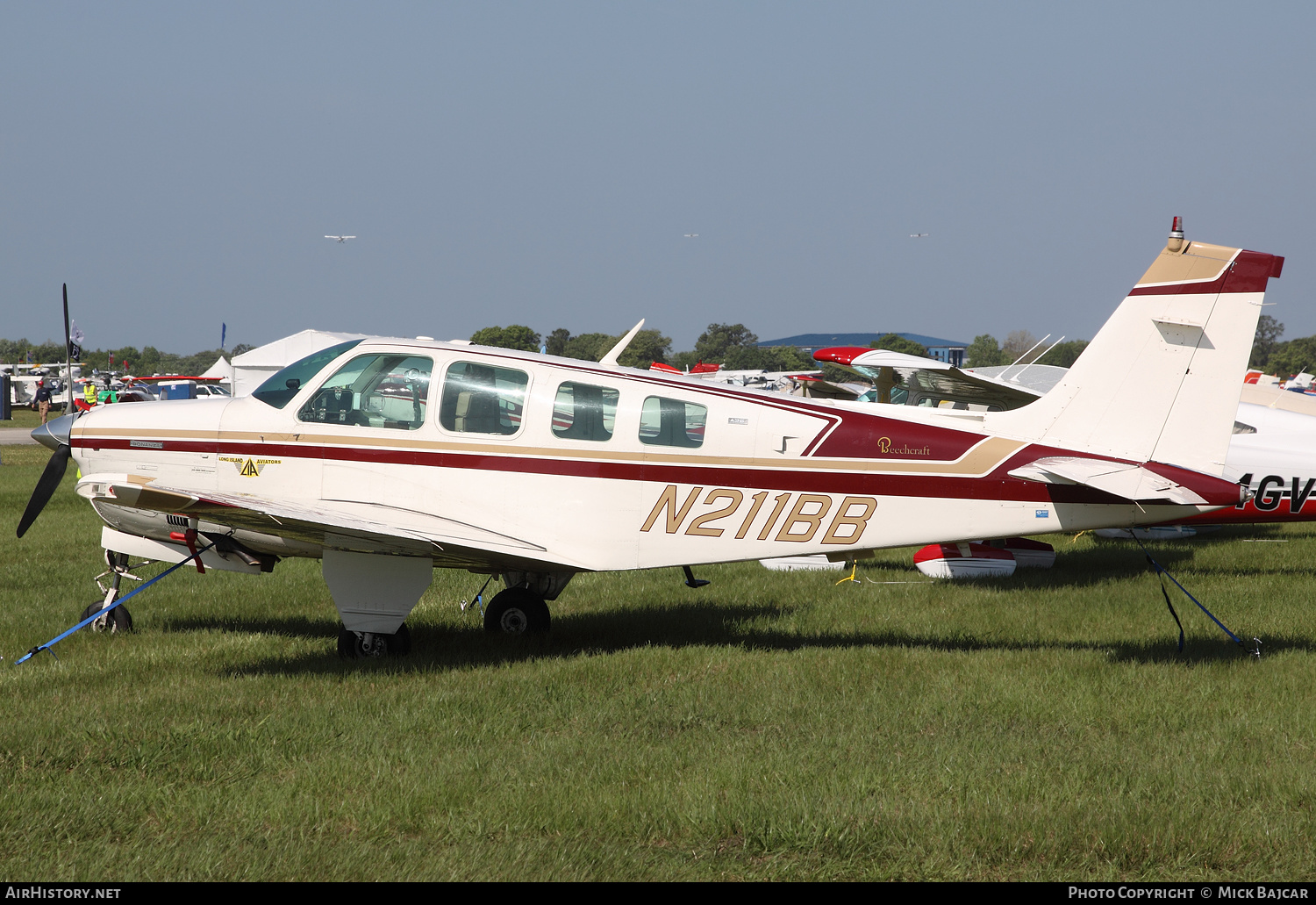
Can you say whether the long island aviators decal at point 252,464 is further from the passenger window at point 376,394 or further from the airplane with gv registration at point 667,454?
the passenger window at point 376,394

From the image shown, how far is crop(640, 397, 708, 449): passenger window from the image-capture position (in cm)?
693

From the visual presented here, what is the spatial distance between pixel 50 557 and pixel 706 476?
318 inches

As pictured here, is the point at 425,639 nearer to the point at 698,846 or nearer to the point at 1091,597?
the point at 698,846

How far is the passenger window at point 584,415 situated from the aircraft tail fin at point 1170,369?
2.52 metres

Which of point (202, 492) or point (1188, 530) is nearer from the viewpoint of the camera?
point (202, 492)

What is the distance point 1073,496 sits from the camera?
21.9 ft

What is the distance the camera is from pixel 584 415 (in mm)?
6980

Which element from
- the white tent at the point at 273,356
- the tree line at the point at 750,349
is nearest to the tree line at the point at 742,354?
the tree line at the point at 750,349

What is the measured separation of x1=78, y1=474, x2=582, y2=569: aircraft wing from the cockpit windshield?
0.71 metres

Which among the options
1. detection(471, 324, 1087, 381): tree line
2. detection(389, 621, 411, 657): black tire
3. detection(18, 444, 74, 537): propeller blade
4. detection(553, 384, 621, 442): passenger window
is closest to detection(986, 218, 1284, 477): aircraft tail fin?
detection(553, 384, 621, 442): passenger window

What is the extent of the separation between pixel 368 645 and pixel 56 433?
108 inches

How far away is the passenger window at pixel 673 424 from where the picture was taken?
693cm
